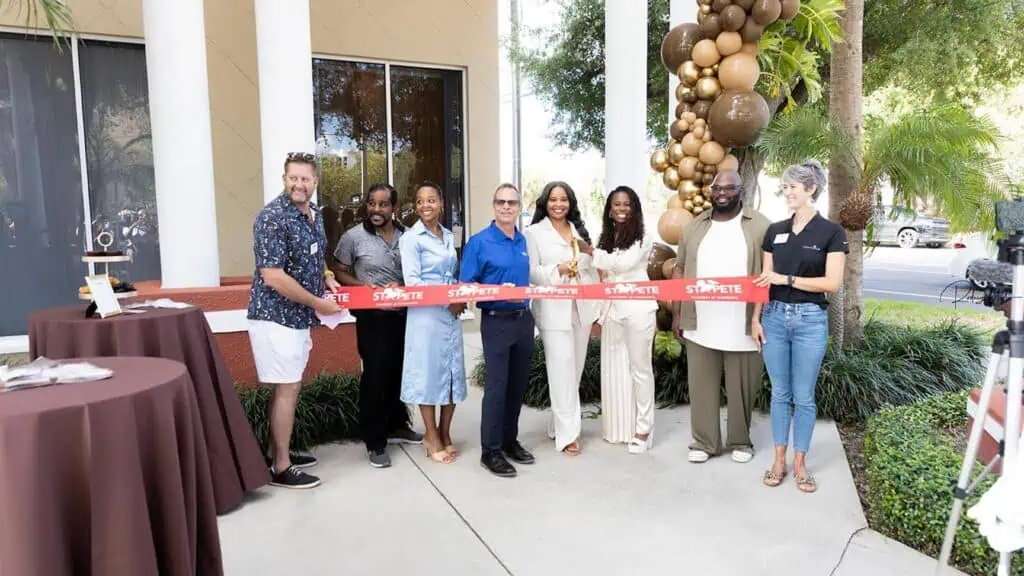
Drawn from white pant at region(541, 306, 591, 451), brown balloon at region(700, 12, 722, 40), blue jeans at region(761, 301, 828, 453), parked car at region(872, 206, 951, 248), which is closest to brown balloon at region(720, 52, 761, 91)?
brown balloon at region(700, 12, 722, 40)

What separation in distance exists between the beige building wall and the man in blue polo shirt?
4.95 m

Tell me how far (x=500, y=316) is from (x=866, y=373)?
3.48m

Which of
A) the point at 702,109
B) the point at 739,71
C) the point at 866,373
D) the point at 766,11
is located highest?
the point at 766,11

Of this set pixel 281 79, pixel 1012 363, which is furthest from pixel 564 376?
pixel 281 79

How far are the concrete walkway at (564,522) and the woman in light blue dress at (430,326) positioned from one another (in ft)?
1.90

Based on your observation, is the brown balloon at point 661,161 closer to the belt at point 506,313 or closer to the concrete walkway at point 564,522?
the belt at point 506,313

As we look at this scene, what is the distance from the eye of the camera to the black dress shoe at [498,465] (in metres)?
4.66

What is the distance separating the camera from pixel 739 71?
5.76m

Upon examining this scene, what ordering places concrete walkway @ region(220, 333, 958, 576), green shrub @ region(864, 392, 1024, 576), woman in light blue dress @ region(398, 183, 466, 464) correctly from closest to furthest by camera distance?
1. green shrub @ region(864, 392, 1024, 576)
2. concrete walkway @ region(220, 333, 958, 576)
3. woman in light blue dress @ region(398, 183, 466, 464)

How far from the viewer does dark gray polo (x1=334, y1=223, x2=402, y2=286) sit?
4.92 metres

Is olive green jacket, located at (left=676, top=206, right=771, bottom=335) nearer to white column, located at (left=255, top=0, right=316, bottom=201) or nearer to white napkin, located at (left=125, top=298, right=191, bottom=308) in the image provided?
white column, located at (left=255, top=0, right=316, bottom=201)

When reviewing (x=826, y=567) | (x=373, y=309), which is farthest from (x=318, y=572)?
(x=826, y=567)

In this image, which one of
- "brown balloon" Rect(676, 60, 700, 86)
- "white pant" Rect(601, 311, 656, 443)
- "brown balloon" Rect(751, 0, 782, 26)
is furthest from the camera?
"brown balloon" Rect(676, 60, 700, 86)

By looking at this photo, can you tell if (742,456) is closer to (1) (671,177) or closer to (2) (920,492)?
(2) (920,492)
